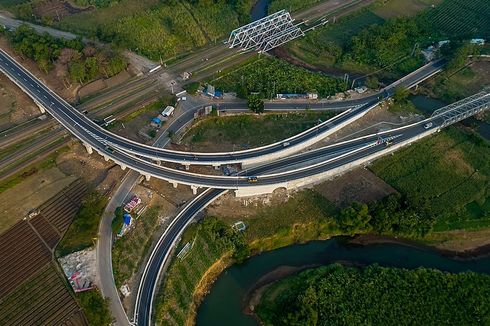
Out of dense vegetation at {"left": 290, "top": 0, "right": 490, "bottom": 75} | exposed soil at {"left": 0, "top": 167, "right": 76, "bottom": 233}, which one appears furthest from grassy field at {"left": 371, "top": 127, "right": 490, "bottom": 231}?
exposed soil at {"left": 0, "top": 167, "right": 76, "bottom": 233}

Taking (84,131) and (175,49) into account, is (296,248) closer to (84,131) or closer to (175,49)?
(84,131)

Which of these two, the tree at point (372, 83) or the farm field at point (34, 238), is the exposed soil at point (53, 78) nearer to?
the farm field at point (34, 238)

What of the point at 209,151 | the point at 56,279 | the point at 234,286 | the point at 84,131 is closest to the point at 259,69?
the point at 209,151

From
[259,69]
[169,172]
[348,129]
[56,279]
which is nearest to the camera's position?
[56,279]

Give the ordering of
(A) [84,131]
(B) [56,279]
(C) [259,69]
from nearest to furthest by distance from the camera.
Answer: (B) [56,279], (A) [84,131], (C) [259,69]

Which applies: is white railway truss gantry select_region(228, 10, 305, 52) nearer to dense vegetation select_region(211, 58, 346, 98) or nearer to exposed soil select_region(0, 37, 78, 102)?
dense vegetation select_region(211, 58, 346, 98)

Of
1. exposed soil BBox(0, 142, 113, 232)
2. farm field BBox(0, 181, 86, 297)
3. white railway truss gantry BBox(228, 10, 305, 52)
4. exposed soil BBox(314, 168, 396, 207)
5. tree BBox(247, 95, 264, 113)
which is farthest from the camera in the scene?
white railway truss gantry BBox(228, 10, 305, 52)

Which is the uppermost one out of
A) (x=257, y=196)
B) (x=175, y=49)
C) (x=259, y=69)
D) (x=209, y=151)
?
(x=175, y=49)
